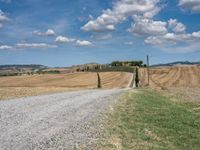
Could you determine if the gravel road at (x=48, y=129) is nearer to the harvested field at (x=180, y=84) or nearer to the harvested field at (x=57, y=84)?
the harvested field at (x=180, y=84)

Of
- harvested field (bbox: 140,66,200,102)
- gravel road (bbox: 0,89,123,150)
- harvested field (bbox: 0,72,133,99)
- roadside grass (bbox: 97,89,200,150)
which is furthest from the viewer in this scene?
harvested field (bbox: 0,72,133,99)

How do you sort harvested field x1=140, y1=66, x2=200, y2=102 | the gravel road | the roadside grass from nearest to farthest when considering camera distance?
the gravel road → the roadside grass → harvested field x1=140, y1=66, x2=200, y2=102

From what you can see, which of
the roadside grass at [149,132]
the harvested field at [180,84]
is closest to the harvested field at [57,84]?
the harvested field at [180,84]

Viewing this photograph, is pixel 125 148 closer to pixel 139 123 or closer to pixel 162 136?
pixel 162 136

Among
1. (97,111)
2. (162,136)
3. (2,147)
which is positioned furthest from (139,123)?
(2,147)

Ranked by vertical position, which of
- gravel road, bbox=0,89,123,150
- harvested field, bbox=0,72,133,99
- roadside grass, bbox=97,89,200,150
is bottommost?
harvested field, bbox=0,72,133,99

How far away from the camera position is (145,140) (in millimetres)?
14086

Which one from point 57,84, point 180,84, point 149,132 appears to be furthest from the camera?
point 57,84

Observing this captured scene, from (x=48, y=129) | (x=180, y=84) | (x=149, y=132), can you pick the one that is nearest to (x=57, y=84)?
(x=180, y=84)

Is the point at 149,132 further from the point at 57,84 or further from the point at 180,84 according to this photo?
the point at 57,84

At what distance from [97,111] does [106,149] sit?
10.2 m

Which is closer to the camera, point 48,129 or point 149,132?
point 48,129

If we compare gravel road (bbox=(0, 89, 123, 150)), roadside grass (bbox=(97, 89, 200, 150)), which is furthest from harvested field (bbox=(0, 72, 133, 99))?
roadside grass (bbox=(97, 89, 200, 150))

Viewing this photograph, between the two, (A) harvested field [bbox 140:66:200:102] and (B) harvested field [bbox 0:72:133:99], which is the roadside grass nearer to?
(A) harvested field [bbox 140:66:200:102]
